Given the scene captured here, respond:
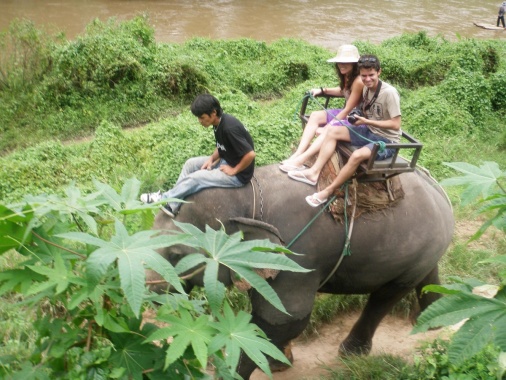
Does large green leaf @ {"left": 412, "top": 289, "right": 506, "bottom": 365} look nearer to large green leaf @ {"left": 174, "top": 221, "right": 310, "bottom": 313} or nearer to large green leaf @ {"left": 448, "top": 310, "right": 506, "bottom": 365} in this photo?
large green leaf @ {"left": 448, "top": 310, "right": 506, "bottom": 365}

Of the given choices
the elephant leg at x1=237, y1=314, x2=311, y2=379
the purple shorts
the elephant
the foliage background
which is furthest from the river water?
the elephant leg at x1=237, y1=314, x2=311, y2=379

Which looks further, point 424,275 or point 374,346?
point 374,346

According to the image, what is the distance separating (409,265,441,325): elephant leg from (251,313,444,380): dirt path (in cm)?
12

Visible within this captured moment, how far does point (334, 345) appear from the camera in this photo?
4.26 m

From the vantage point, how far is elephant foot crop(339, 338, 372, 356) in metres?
3.98

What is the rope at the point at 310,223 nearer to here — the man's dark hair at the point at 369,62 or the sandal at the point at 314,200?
the sandal at the point at 314,200

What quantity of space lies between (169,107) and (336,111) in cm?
656

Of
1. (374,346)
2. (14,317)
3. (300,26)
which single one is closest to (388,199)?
(374,346)

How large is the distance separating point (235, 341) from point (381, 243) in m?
1.92

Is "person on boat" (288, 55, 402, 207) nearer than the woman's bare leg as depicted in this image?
Yes

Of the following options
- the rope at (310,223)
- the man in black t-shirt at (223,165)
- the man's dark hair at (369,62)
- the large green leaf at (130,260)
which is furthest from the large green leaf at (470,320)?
the man's dark hair at (369,62)

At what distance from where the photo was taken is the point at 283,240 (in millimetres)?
3377

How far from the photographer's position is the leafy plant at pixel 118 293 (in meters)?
1.66

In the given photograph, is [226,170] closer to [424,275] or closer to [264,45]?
[424,275]
